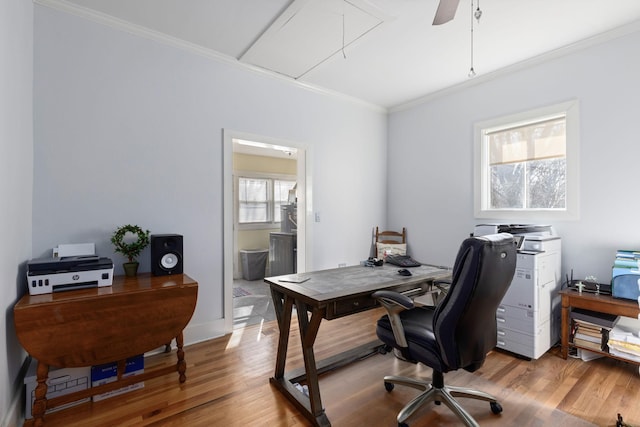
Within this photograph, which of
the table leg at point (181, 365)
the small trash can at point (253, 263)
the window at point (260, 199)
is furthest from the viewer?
the window at point (260, 199)

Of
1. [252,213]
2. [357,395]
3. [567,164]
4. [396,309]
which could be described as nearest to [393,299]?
[396,309]

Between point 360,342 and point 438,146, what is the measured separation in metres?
2.53

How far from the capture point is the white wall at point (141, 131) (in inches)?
84.4

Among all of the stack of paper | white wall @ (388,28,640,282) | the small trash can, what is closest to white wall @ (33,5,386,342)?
white wall @ (388,28,640,282)

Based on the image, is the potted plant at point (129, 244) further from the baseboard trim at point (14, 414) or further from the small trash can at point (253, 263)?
the small trash can at point (253, 263)

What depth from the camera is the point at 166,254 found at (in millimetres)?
2340

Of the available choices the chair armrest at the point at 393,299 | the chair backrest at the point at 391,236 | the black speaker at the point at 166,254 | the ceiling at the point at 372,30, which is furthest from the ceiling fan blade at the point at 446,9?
the chair backrest at the point at 391,236

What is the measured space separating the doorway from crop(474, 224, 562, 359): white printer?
2.11 m

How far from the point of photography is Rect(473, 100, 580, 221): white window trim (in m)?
2.65

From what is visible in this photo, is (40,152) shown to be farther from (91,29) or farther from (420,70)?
(420,70)

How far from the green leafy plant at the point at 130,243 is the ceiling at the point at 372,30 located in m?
1.65

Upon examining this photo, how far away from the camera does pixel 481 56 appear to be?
2830 mm

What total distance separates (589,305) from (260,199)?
4.84m

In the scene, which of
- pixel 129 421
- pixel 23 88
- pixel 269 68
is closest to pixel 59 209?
pixel 23 88
